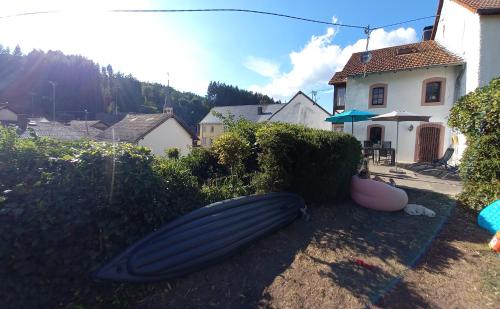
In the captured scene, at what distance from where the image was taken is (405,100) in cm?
1419

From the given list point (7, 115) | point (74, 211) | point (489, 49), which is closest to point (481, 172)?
point (74, 211)

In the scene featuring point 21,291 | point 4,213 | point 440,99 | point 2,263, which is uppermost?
point 440,99

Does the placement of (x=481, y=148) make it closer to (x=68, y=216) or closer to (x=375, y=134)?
(x=68, y=216)

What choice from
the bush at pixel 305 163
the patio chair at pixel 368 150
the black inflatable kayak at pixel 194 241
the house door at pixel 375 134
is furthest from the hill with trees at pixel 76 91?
the black inflatable kayak at pixel 194 241

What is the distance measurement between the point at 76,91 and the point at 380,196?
72624 mm

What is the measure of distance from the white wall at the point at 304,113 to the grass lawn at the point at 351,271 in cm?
2175

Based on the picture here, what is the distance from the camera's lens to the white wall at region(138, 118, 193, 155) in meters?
22.3

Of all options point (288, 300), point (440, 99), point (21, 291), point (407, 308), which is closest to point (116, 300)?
point (21, 291)

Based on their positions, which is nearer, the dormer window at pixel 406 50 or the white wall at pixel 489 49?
the white wall at pixel 489 49

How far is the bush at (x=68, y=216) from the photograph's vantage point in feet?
7.54

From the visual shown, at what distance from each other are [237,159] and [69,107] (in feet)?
225

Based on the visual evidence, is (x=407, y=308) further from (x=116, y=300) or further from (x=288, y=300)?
(x=116, y=300)

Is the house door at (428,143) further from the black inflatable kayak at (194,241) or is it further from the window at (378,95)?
the black inflatable kayak at (194,241)

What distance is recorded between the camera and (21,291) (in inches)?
92.8
